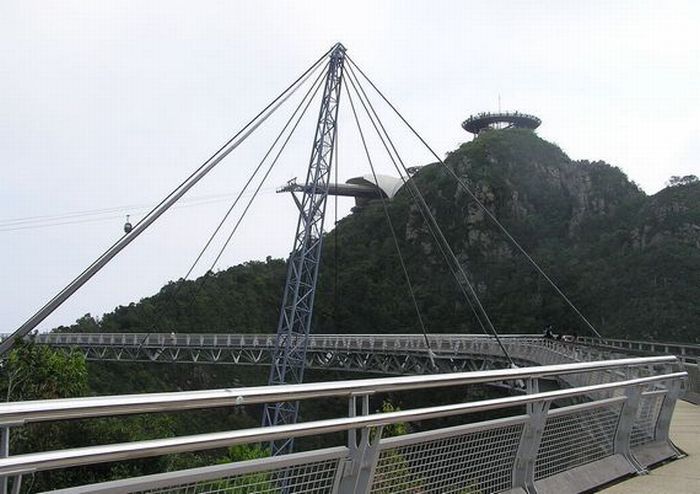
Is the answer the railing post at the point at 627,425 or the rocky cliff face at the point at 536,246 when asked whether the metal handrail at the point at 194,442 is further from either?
the rocky cliff face at the point at 536,246

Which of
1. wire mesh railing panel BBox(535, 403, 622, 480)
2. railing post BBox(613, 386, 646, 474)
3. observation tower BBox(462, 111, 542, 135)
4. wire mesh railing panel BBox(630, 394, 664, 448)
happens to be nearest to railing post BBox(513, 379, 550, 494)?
wire mesh railing panel BBox(535, 403, 622, 480)

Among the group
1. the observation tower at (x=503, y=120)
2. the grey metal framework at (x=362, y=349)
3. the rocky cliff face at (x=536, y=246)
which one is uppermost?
the observation tower at (x=503, y=120)

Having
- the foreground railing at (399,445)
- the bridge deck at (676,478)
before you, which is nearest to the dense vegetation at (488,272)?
the bridge deck at (676,478)

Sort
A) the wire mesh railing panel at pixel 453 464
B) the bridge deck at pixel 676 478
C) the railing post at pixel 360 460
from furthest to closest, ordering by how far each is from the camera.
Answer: the bridge deck at pixel 676 478 < the wire mesh railing panel at pixel 453 464 < the railing post at pixel 360 460

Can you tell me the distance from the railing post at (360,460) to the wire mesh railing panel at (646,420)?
4765 millimetres

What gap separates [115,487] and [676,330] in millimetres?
68062

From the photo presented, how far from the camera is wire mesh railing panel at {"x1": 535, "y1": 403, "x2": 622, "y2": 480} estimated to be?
18.7 feet

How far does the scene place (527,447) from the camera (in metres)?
5.29

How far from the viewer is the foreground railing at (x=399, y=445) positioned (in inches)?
102

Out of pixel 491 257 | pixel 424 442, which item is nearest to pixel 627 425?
pixel 424 442

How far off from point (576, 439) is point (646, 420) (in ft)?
7.22

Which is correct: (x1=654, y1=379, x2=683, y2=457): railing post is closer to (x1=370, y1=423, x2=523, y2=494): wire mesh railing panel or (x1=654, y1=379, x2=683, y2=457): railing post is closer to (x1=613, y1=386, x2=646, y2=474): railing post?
(x1=613, y1=386, x2=646, y2=474): railing post

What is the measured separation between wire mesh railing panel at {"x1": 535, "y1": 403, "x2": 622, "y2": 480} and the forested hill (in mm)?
71765

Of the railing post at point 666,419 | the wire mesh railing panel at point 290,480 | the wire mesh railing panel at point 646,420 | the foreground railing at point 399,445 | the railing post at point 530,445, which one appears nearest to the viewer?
the foreground railing at point 399,445
